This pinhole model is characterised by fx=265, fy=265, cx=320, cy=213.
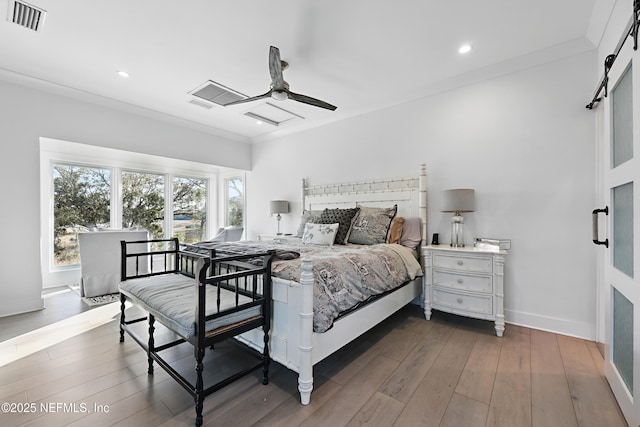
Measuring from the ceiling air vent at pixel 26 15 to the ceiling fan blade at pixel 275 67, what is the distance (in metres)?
1.82

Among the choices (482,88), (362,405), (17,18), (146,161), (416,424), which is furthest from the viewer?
(146,161)

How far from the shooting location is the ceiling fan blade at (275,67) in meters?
2.29

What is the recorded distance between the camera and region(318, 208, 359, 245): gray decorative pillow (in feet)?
10.7

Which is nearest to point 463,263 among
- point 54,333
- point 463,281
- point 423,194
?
point 463,281

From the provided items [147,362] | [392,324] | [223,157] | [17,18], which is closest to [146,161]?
[223,157]

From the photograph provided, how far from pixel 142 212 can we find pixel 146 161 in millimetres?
989

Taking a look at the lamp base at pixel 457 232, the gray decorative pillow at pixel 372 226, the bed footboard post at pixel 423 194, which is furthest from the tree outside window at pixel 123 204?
the lamp base at pixel 457 232

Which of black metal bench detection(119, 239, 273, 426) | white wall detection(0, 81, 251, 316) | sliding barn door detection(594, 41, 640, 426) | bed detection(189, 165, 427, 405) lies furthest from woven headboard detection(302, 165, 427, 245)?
white wall detection(0, 81, 251, 316)

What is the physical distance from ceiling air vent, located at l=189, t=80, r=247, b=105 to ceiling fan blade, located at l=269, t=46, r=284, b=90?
4.23 feet

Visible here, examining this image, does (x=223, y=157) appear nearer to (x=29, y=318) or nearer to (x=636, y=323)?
(x=29, y=318)

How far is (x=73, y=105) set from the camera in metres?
3.53

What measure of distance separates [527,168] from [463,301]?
151 centimetres

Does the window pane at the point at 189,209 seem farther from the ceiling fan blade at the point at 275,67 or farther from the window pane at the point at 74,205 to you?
the ceiling fan blade at the point at 275,67

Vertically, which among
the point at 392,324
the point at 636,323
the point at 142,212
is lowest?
the point at 392,324
